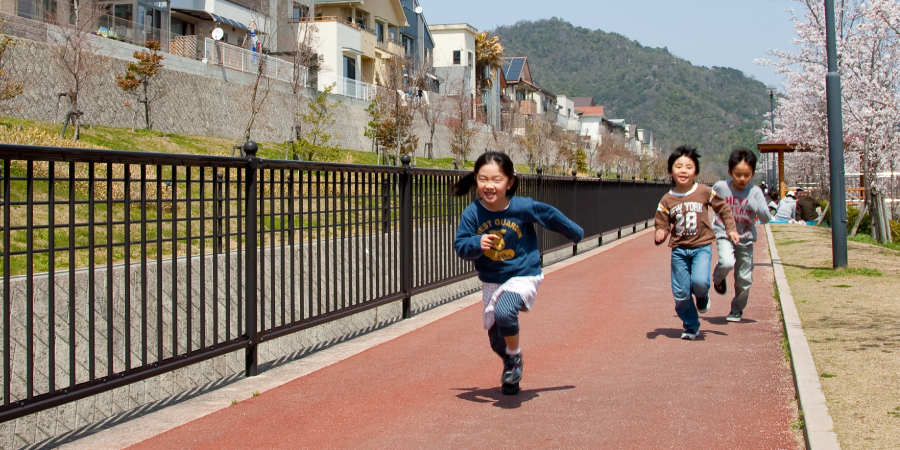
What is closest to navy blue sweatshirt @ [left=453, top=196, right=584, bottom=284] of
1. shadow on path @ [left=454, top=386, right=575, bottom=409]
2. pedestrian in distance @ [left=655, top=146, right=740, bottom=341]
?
shadow on path @ [left=454, top=386, right=575, bottom=409]

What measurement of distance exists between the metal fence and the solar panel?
72.0m

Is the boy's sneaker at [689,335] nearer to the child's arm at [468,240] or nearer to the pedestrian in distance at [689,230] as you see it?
the pedestrian in distance at [689,230]

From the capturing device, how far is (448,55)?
216ft

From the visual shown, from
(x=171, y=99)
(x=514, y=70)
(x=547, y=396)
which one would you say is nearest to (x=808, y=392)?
(x=547, y=396)

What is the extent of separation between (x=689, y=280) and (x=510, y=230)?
2884 millimetres

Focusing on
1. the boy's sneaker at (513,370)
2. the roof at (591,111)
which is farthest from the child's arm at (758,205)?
the roof at (591,111)

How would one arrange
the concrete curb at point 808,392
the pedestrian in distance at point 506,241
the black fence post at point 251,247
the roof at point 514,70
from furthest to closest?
1. the roof at point 514,70
2. the black fence post at point 251,247
3. the pedestrian in distance at point 506,241
4. the concrete curb at point 808,392

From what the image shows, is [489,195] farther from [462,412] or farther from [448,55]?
[448,55]

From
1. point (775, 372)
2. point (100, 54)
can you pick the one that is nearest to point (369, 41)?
point (100, 54)

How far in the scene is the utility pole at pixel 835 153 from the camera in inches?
504

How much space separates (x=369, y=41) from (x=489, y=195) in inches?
A: 1722

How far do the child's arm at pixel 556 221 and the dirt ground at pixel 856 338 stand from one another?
6.00 ft

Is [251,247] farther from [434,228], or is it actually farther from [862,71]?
[862,71]

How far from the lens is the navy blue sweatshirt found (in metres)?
5.43
